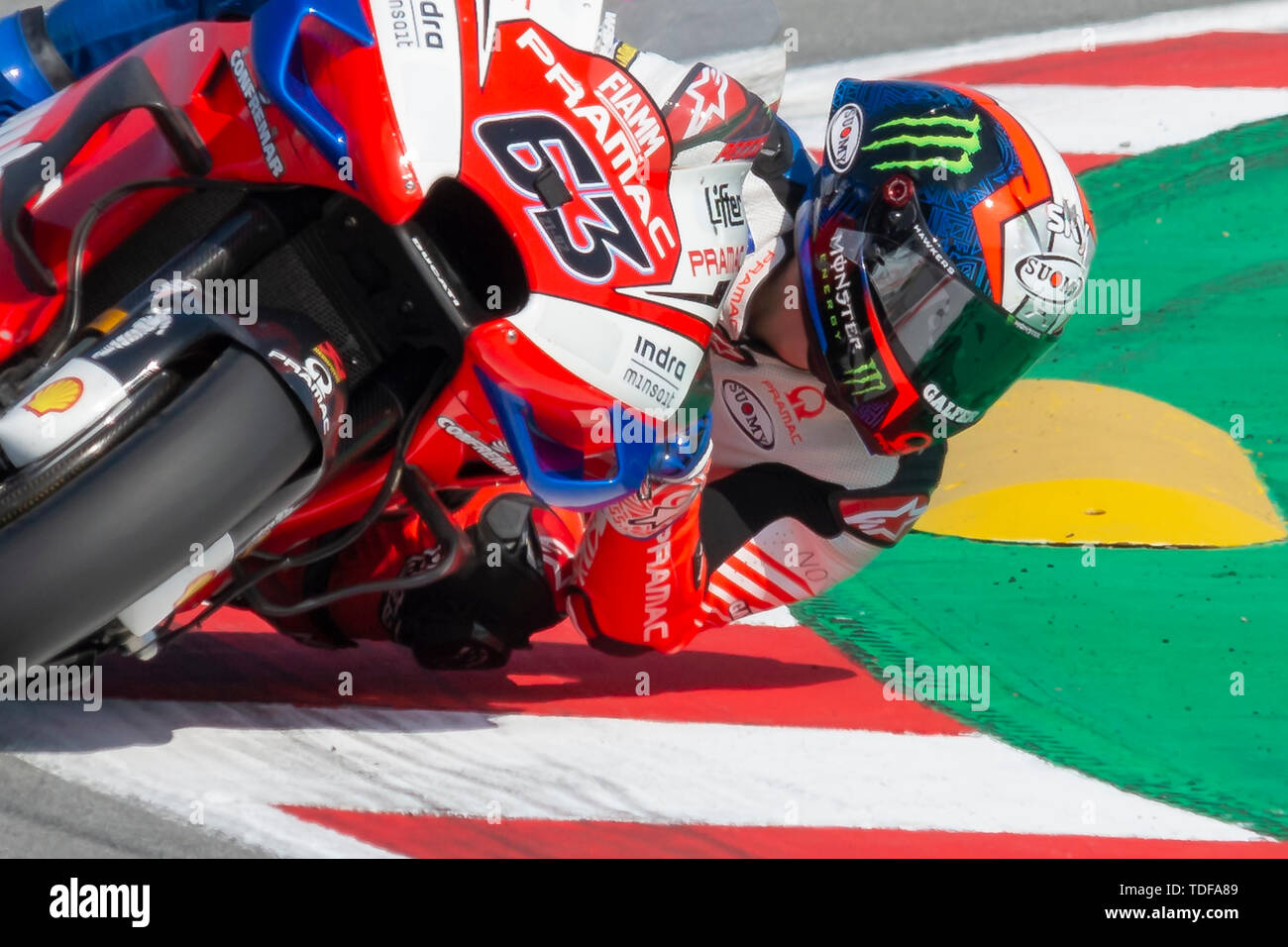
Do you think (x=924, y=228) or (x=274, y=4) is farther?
(x=924, y=228)

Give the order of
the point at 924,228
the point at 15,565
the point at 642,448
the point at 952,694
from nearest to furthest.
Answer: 1. the point at 15,565
2. the point at 642,448
3. the point at 924,228
4. the point at 952,694

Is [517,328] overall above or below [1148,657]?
above

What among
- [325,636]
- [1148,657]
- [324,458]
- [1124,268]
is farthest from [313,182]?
[1124,268]

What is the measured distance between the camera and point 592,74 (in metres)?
2.38

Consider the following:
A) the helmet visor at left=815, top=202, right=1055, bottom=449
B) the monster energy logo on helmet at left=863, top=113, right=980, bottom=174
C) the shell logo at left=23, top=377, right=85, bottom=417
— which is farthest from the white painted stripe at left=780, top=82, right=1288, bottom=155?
the shell logo at left=23, top=377, right=85, bottom=417

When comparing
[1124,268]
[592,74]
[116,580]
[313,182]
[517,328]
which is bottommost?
[116,580]

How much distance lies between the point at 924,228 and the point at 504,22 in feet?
4.29

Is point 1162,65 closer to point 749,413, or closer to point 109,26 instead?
point 749,413

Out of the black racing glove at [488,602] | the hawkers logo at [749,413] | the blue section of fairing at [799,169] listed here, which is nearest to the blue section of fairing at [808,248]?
the blue section of fairing at [799,169]

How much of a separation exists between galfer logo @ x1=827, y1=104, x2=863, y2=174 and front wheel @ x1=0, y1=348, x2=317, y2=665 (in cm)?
173

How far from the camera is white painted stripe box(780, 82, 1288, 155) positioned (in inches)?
246

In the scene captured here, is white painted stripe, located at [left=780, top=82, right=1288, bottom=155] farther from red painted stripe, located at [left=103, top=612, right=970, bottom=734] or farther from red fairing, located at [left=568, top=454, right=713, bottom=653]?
red fairing, located at [left=568, top=454, right=713, bottom=653]

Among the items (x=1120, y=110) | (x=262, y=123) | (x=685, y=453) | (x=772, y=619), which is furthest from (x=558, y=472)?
(x=1120, y=110)

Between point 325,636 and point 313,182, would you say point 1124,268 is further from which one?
point 313,182
